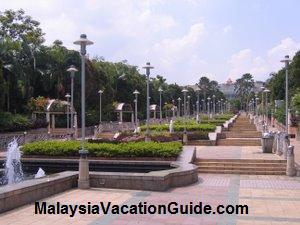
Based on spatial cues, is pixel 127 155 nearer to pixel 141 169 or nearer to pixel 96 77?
pixel 141 169

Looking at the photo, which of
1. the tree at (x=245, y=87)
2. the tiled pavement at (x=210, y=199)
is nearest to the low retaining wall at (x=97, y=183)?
the tiled pavement at (x=210, y=199)

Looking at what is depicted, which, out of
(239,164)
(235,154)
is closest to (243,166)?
(239,164)

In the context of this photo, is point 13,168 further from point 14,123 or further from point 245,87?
point 245,87

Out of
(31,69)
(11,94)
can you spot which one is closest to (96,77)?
Answer: (31,69)

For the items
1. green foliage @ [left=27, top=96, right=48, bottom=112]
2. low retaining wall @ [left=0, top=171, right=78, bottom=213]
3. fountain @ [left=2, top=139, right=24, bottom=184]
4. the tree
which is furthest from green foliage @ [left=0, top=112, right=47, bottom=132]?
the tree

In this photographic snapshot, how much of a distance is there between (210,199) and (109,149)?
819cm

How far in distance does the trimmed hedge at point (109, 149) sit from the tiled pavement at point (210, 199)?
200cm

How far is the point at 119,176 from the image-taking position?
1580cm

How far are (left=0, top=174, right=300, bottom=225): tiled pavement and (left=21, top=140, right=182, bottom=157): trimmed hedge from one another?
200 cm

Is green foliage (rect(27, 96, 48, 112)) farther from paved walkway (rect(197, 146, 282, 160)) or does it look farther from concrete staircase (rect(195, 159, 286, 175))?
concrete staircase (rect(195, 159, 286, 175))

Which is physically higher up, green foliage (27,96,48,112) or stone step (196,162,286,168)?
green foliage (27,96,48,112)

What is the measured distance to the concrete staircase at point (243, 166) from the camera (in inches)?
834

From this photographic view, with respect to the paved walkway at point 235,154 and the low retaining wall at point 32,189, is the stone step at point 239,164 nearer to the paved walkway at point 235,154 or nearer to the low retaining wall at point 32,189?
the paved walkway at point 235,154

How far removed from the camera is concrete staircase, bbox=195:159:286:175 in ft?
69.5
